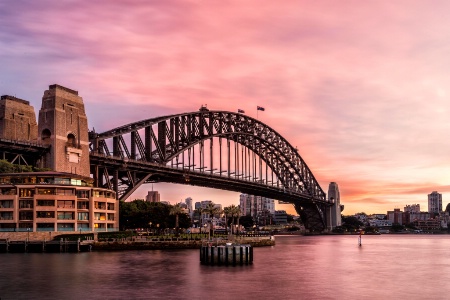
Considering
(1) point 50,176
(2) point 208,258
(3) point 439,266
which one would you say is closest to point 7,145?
(1) point 50,176

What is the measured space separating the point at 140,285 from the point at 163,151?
9071cm

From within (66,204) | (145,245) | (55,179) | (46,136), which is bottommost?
(145,245)

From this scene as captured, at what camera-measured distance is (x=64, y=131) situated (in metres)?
115

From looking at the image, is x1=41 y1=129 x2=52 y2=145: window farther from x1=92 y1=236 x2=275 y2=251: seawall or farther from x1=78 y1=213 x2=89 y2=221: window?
x1=92 y1=236 x2=275 y2=251: seawall

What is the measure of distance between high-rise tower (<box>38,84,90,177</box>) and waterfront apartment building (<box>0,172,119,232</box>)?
656 centimetres

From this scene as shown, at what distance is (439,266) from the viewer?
8681 centimetres

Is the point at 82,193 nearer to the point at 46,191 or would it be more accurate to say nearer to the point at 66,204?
the point at 66,204

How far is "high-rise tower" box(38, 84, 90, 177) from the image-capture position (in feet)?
369

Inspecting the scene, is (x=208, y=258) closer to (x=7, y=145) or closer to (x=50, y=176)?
(x=50, y=176)

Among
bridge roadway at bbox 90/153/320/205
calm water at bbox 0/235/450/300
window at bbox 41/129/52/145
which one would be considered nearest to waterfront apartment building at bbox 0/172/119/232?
window at bbox 41/129/52/145

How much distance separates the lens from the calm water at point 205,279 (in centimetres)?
5397

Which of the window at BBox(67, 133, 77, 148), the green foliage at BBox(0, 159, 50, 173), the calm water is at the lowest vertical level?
the calm water

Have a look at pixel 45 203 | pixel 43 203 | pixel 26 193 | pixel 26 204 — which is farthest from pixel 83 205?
pixel 26 193

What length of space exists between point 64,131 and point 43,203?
1630 centimetres
